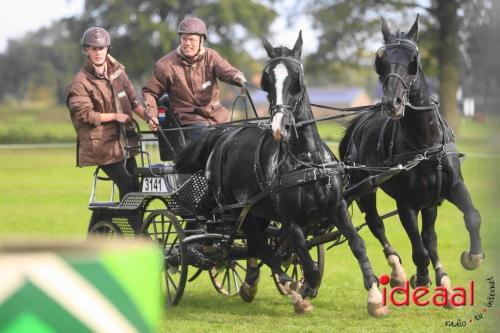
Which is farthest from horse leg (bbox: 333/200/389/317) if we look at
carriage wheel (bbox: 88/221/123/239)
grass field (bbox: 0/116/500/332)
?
carriage wheel (bbox: 88/221/123/239)

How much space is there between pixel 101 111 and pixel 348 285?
9.33 feet

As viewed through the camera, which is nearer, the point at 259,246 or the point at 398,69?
the point at 398,69

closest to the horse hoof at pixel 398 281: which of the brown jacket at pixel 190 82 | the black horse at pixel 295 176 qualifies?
the black horse at pixel 295 176

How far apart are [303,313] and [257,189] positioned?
3.16 ft

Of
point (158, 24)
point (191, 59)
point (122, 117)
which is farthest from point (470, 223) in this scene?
point (158, 24)

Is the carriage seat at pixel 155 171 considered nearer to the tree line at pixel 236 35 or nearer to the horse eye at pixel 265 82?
the horse eye at pixel 265 82

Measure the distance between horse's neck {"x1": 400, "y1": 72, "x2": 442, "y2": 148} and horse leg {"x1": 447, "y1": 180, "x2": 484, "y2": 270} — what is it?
39 cm

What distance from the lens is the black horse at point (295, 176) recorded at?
21.3 ft

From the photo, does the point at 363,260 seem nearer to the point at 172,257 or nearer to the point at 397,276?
the point at 397,276

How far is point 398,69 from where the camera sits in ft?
22.1

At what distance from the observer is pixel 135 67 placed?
55.6 meters

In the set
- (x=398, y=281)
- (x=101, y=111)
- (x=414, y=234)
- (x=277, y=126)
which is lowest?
(x=398, y=281)

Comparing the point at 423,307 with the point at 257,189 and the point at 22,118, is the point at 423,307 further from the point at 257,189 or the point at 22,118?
the point at 22,118

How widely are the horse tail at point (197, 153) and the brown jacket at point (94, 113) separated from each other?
2.11 ft
